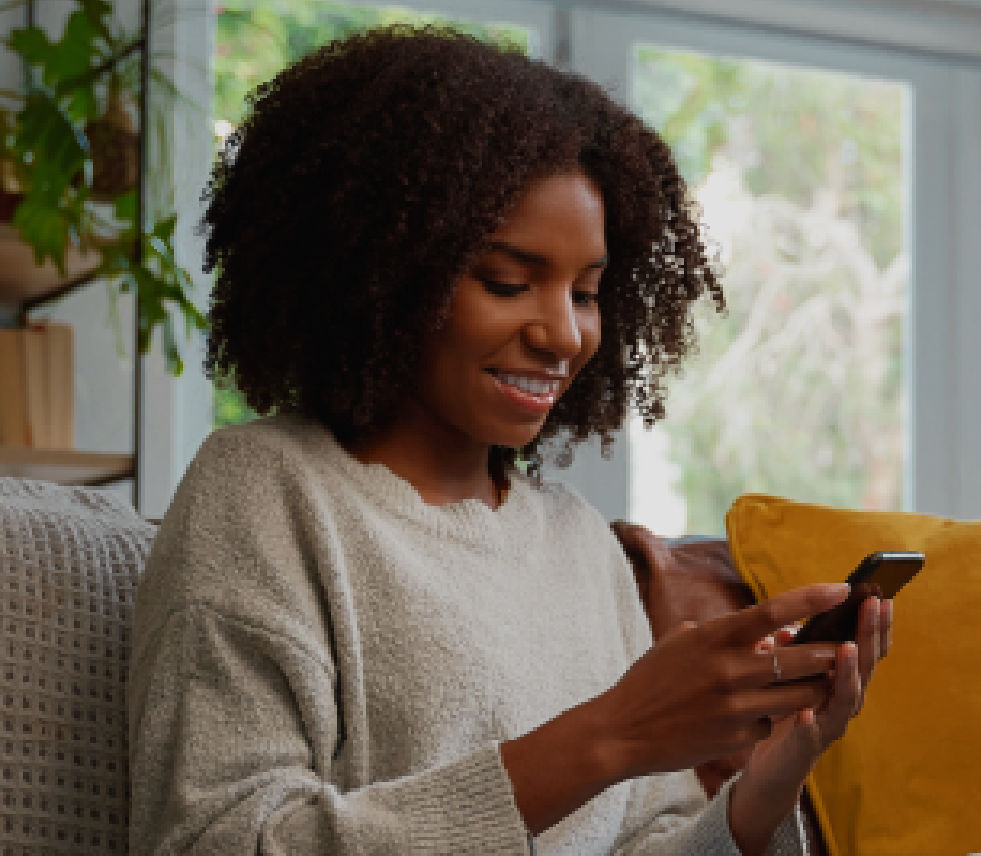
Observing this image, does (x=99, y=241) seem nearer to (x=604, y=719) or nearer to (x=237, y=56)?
(x=237, y=56)

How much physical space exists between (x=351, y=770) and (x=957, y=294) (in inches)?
97.0

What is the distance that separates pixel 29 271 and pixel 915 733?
5.08 ft

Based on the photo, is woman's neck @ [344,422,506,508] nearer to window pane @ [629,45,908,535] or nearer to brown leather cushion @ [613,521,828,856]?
brown leather cushion @ [613,521,828,856]

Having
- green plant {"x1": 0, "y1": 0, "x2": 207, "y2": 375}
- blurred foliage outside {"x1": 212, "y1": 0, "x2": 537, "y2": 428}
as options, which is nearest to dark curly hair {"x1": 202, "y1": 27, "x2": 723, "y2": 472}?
green plant {"x1": 0, "y1": 0, "x2": 207, "y2": 375}

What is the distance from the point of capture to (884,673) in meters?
1.46

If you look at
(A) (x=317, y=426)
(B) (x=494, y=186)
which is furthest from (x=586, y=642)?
(B) (x=494, y=186)

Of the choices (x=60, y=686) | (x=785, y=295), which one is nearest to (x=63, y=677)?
(x=60, y=686)

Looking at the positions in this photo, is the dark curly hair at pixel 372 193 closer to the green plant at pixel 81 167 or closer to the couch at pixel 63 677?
the couch at pixel 63 677

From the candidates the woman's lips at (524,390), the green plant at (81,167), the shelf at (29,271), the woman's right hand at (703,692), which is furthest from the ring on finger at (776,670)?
the shelf at (29,271)

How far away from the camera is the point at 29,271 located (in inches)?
86.7

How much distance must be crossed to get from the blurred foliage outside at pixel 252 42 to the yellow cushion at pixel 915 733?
1383mm

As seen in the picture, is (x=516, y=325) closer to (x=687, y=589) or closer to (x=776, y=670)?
(x=776, y=670)

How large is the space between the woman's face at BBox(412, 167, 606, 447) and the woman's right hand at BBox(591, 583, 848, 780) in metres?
0.29

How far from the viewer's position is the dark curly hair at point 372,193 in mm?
1079
